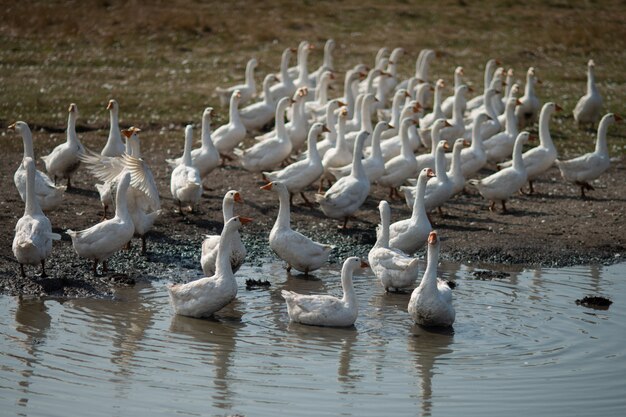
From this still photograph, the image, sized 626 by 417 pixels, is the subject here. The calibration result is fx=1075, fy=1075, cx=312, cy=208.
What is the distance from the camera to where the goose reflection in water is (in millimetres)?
9686

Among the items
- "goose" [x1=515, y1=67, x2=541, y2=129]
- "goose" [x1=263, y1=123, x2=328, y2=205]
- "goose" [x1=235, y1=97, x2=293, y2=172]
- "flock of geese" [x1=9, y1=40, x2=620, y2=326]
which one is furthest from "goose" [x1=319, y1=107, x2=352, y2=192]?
"goose" [x1=515, y1=67, x2=541, y2=129]

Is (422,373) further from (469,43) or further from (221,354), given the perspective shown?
(469,43)

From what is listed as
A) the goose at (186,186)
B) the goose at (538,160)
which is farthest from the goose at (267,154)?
the goose at (538,160)

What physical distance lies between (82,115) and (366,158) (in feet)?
26.8

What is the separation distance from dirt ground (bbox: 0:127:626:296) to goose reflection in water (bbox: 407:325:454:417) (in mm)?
3540

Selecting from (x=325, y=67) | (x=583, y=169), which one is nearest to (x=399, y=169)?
(x=583, y=169)

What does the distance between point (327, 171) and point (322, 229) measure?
2.21 m

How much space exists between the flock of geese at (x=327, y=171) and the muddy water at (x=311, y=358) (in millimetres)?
433

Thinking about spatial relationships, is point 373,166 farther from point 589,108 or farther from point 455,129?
point 589,108

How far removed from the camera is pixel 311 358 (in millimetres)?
10664

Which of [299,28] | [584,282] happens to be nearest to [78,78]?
[299,28]

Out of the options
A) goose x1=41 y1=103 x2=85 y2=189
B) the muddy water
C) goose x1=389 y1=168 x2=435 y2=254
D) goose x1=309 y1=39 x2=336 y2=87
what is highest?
goose x1=309 y1=39 x2=336 y2=87

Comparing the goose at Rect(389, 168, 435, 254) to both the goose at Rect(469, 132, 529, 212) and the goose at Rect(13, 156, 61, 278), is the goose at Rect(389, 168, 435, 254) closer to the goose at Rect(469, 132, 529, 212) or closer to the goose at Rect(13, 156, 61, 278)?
the goose at Rect(469, 132, 529, 212)

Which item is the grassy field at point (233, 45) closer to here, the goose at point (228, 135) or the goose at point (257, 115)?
the goose at point (257, 115)
